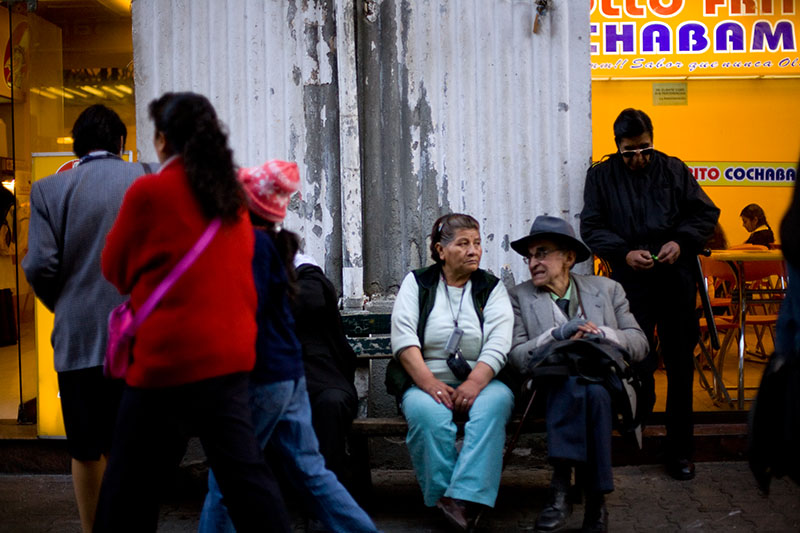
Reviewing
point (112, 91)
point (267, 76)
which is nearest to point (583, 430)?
point (267, 76)

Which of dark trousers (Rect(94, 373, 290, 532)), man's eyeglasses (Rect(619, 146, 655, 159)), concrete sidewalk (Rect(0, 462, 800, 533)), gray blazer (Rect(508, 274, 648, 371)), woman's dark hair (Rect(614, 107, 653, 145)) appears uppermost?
woman's dark hair (Rect(614, 107, 653, 145))

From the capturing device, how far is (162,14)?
5.25 meters

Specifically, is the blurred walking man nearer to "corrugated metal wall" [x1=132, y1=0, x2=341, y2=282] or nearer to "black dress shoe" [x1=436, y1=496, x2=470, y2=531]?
"black dress shoe" [x1=436, y1=496, x2=470, y2=531]

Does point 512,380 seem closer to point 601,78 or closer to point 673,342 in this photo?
point 673,342

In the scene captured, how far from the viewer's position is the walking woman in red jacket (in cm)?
265

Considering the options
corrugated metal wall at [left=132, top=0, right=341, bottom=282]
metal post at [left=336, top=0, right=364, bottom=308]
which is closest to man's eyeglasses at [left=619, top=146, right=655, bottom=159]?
metal post at [left=336, top=0, right=364, bottom=308]

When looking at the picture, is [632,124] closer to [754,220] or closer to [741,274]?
[741,274]

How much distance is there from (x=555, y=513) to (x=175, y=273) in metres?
2.25

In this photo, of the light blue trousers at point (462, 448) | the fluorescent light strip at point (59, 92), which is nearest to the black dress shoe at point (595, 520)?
the light blue trousers at point (462, 448)

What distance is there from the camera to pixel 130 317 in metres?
2.77

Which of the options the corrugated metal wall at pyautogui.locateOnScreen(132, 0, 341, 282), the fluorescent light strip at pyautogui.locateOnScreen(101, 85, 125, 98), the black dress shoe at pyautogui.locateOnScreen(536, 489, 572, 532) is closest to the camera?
the black dress shoe at pyautogui.locateOnScreen(536, 489, 572, 532)

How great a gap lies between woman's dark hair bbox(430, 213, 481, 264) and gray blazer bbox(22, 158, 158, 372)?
1.62m

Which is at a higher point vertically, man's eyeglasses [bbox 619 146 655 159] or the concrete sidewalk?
man's eyeglasses [bbox 619 146 655 159]

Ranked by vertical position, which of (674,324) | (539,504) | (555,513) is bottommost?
(539,504)
